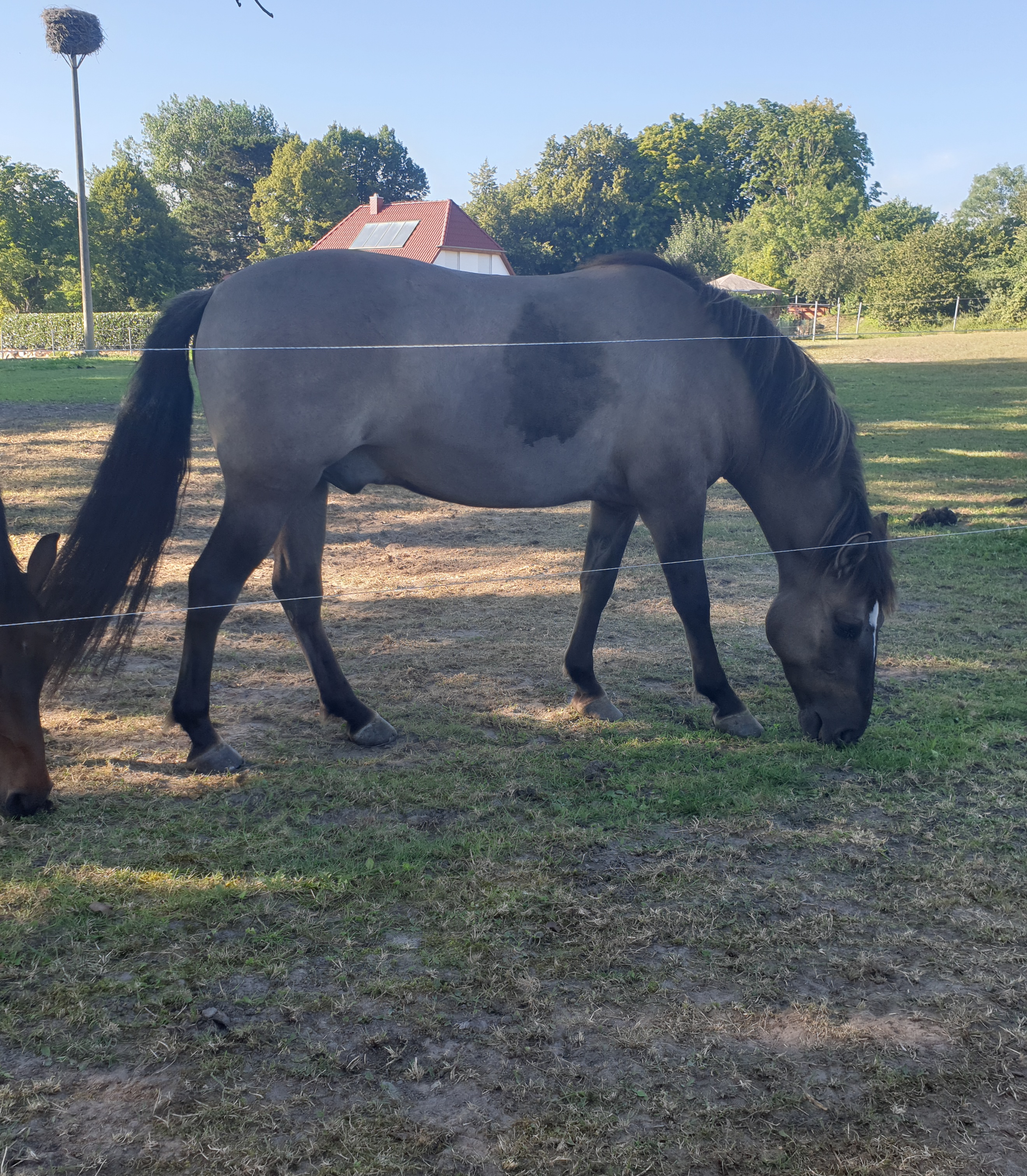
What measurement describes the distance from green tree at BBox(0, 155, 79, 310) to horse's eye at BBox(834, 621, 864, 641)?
37.5 meters

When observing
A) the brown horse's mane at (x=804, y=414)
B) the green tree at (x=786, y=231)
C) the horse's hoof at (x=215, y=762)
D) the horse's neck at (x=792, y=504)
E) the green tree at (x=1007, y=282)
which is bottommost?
the horse's hoof at (x=215, y=762)

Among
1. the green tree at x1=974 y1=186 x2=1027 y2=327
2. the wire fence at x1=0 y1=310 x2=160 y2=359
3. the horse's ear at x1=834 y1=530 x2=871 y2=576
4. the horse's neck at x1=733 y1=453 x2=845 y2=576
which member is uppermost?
the green tree at x1=974 y1=186 x2=1027 y2=327

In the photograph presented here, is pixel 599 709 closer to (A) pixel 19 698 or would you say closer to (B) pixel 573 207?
(A) pixel 19 698

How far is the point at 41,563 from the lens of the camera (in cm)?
324

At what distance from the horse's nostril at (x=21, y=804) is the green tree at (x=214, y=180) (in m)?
47.1

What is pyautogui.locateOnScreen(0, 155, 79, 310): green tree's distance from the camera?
33.3 metres

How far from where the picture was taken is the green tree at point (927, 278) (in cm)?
3775

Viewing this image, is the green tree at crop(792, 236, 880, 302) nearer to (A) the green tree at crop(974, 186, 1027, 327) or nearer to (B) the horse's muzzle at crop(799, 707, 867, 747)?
(A) the green tree at crop(974, 186, 1027, 327)

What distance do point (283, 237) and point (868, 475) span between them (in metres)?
44.9

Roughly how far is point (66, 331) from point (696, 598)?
104 feet

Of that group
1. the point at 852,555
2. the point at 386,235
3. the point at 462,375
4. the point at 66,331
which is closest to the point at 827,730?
the point at 852,555

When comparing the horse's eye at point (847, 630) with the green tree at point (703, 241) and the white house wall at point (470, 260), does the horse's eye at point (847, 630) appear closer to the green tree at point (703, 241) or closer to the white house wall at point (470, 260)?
the green tree at point (703, 241)

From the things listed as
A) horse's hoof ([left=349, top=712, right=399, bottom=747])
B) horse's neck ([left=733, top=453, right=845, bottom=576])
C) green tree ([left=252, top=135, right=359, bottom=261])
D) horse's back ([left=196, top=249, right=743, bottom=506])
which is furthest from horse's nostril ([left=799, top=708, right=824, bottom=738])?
green tree ([left=252, top=135, right=359, bottom=261])

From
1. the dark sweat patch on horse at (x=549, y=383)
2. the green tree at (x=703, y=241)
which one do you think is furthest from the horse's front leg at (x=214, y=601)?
the green tree at (x=703, y=241)
